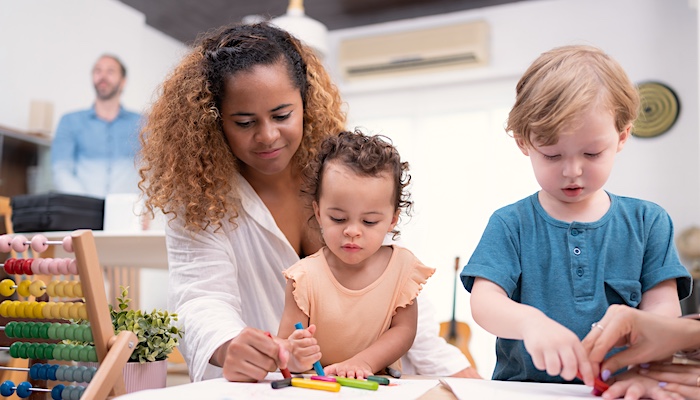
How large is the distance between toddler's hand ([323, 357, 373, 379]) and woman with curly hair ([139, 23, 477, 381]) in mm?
350

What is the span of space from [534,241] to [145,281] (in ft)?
16.0

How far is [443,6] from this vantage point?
18.2 ft

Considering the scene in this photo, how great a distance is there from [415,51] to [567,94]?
15.9 ft

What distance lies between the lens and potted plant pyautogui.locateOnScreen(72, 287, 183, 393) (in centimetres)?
111

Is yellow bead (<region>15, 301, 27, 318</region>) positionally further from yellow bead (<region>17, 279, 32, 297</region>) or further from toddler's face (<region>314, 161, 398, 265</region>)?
toddler's face (<region>314, 161, 398, 265</region>)

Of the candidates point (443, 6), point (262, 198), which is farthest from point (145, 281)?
point (262, 198)

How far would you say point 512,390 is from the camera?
860 mm

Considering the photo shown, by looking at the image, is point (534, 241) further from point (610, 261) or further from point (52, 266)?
point (52, 266)

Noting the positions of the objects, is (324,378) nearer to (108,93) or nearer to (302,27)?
(302,27)

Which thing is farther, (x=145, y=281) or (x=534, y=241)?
(x=145, y=281)

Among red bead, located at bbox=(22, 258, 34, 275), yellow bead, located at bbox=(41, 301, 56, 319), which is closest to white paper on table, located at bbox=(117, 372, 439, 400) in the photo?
yellow bead, located at bbox=(41, 301, 56, 319)

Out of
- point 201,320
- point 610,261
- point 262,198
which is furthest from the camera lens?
point 262,198

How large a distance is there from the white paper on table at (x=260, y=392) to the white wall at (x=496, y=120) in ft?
12.8

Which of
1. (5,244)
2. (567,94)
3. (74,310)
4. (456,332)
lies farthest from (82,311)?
(456,332)
